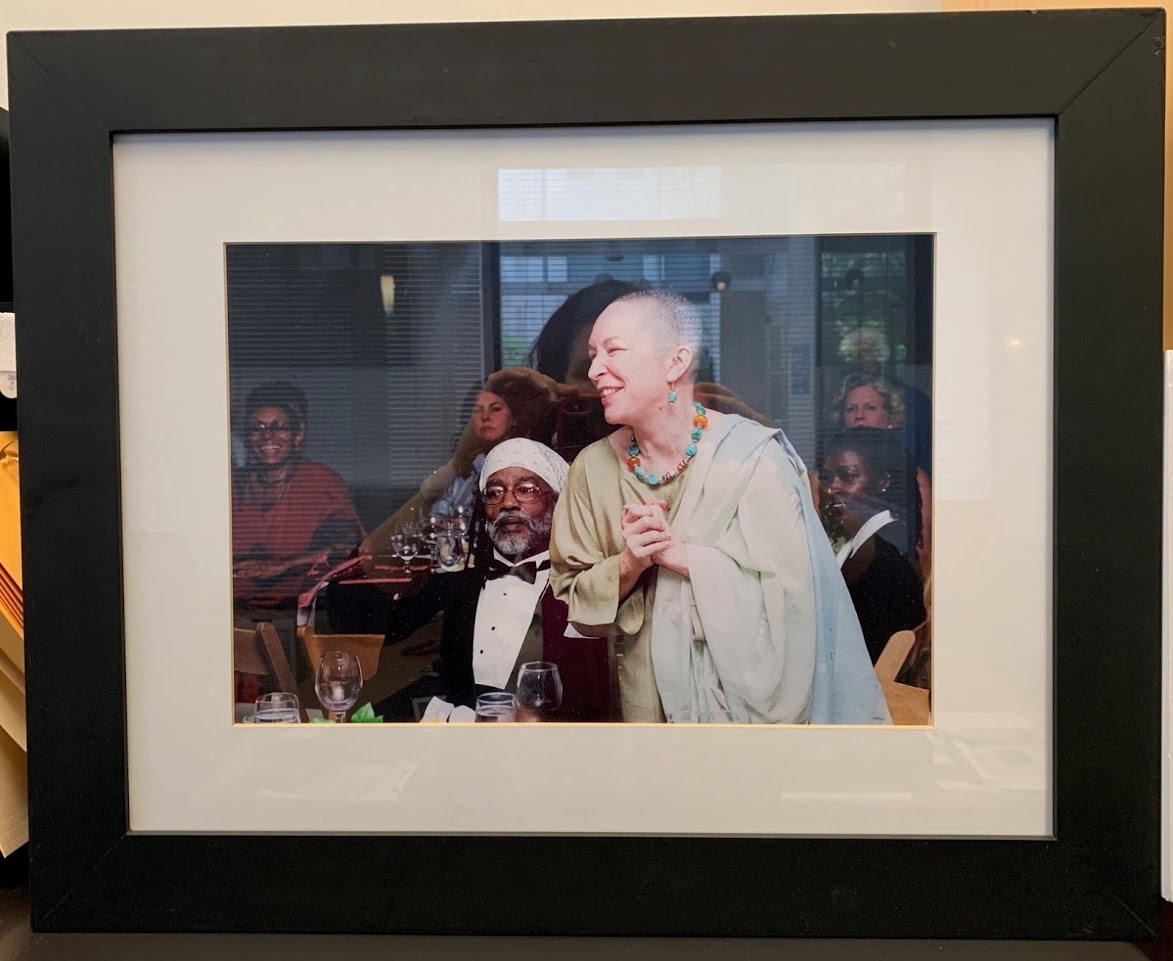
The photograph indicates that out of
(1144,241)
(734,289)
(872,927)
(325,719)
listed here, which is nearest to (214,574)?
(325,719)

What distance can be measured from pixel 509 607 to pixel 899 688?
0.27 meters

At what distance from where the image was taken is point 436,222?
0.59m

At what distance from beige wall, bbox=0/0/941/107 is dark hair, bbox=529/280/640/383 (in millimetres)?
308

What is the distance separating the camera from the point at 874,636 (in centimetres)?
59

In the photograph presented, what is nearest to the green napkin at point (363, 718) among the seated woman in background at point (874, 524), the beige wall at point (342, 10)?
the seated woman in background at point (874, 524)

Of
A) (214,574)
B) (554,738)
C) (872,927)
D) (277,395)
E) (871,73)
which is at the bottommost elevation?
(872,927)

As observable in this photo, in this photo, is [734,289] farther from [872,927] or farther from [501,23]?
[872,927]

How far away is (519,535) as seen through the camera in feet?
1.95

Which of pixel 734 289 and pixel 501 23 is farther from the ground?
pixel 501 23

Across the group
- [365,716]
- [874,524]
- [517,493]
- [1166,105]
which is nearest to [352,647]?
[365,716]

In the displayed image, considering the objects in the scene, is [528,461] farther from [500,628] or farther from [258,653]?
[258,653]

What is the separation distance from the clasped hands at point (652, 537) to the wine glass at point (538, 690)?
99 millimetres

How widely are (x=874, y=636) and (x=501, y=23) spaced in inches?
18.9

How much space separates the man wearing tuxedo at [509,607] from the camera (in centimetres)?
59
